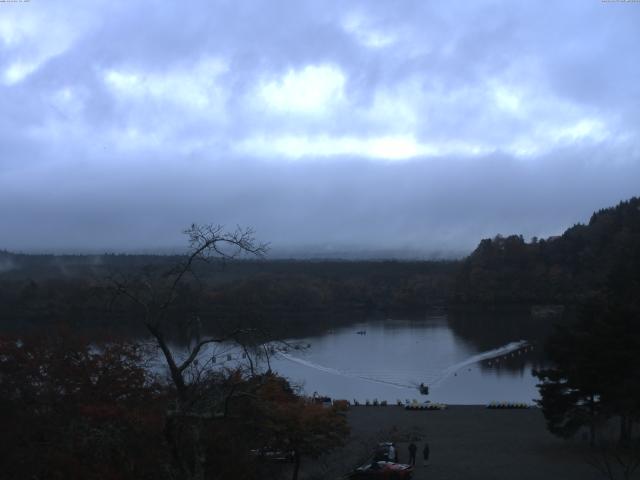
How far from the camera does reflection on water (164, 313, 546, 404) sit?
67.2ft

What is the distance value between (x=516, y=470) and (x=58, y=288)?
3192 cm

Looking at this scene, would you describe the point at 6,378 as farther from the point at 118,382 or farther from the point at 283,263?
the point at 283,263

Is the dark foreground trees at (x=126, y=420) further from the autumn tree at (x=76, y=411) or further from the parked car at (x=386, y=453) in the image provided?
the parked car at (x=386, y=453)

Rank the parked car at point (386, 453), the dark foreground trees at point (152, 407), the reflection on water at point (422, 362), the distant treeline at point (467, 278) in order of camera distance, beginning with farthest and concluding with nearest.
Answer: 1. the distant treeline at point (467, 278)
2. the reflection on water at point (422, 362)
3. the parked car at point (386, 453)
4. the dark foreground trees at point (152, 407)

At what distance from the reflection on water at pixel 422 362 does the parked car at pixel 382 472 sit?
13.8 ft

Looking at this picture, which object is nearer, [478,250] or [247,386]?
[247,386]

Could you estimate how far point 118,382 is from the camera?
866 cm

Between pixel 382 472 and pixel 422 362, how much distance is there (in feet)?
57.2

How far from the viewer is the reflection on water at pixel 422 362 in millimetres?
20484

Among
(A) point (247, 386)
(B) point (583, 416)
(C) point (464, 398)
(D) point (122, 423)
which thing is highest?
(A) point (247, 386)

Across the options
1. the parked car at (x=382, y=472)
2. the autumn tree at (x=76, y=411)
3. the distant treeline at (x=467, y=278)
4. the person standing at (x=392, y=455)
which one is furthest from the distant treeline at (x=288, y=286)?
the parked car at (x=382, y=472)

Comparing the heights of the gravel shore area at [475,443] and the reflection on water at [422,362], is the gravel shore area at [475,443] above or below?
above

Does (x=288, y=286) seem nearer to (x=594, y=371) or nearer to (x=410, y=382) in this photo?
(x=410, y=382)

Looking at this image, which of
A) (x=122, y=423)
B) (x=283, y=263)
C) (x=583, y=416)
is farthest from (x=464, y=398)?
(x=283, y=263)
